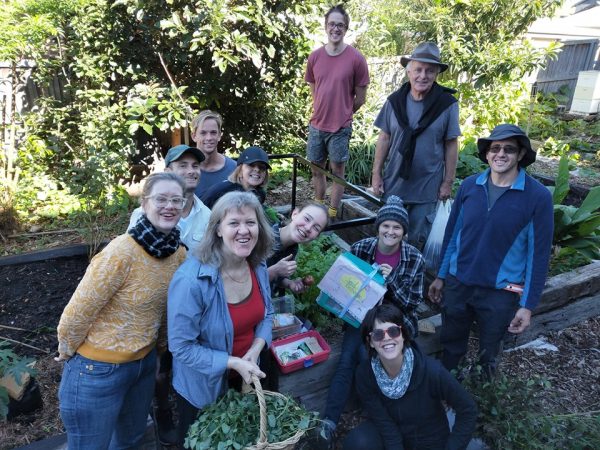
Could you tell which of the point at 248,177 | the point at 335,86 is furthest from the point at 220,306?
the point at 335,86

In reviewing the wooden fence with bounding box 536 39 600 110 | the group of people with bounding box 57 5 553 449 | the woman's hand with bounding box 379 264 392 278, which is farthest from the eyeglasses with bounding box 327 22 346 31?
the wooden fence with bounding box 536 39 600 110

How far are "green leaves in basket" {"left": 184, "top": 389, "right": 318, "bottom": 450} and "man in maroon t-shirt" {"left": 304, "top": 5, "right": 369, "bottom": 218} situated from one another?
3290mm

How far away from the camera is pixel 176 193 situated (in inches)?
78.0

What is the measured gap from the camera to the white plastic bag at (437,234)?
11.7 feet

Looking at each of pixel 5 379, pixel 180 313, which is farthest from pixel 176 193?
pixel 5 379

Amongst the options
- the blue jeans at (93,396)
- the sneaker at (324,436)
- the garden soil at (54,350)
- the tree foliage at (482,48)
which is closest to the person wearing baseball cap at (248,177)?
the blue jeans at (93,396)

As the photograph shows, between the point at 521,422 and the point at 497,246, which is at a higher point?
the point at 497,246

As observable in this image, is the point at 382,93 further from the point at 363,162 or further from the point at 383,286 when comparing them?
the point at 383,286

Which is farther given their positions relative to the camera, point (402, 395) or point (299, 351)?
point (299, 351)

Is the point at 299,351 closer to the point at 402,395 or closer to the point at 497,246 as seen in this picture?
the point at 402,395

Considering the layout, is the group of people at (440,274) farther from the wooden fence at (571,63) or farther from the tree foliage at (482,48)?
the wooden fence at (571,63)

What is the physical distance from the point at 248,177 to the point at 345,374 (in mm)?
1430

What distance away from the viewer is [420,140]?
11.4ft

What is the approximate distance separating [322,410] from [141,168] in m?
4.63
